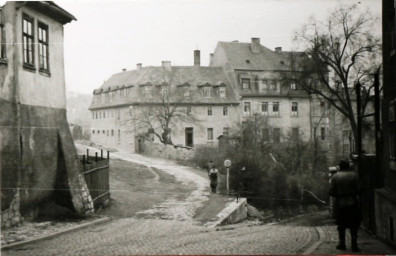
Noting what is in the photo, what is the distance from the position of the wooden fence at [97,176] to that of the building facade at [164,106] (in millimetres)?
540

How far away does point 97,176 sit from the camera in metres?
8.34

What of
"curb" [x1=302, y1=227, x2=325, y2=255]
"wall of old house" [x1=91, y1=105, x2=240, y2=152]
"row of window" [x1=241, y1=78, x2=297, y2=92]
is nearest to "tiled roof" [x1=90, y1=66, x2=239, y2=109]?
"wall of old house" [x1=91, y1=105, x2=240, y2=152]

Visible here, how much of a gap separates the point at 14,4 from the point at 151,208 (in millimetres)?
3839

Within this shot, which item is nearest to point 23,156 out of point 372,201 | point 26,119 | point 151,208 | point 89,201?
point 26,119

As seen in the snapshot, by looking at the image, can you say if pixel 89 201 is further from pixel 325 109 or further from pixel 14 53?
pixel 325 109

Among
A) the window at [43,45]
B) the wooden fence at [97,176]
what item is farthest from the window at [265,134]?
the window at [43,45]

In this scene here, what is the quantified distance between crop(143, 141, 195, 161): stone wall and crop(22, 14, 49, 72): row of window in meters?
2.02

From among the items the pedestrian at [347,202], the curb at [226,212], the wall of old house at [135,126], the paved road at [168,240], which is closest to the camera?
the pedestrian at [347,202]

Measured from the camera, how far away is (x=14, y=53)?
22.3 ft

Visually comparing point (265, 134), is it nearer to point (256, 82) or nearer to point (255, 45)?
point (256, 82)

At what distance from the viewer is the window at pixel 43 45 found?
23.2ft

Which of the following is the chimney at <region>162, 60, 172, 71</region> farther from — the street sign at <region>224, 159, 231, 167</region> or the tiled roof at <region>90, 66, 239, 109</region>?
the street sign at <region>224, 159, 231, 167</region>

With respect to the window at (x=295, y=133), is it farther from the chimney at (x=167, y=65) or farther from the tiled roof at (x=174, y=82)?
the chimney at (x=167, y=65)

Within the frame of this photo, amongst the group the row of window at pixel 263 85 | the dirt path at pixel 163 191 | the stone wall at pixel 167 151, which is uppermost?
the row of window at pixel 263 85
